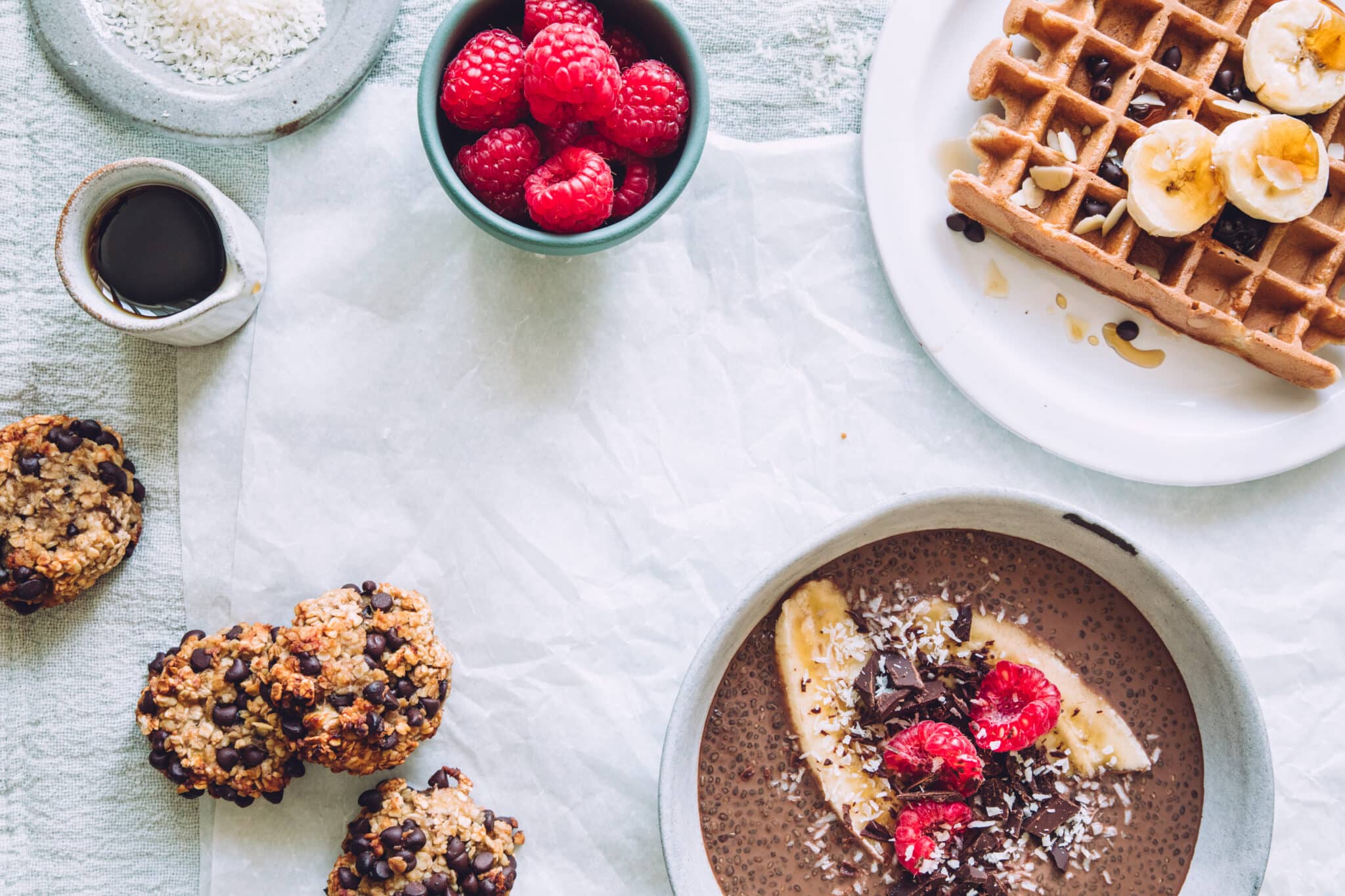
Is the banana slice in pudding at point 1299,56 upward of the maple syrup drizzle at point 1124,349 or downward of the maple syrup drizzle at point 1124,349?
upward

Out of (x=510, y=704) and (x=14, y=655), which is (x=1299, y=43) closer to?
(x=510, y=704)

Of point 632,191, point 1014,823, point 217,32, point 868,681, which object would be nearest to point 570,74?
point 632,191

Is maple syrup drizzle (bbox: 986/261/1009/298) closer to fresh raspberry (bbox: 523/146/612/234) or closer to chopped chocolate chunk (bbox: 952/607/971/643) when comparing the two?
chopped chocolate chunk (bbox: 952/607/971/643)

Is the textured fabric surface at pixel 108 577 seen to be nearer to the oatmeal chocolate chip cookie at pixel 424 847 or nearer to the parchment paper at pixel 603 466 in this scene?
the parchment paper at pixel 603 466

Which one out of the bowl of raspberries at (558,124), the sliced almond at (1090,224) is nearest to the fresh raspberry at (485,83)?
the bowl of raspberries at (558,124)

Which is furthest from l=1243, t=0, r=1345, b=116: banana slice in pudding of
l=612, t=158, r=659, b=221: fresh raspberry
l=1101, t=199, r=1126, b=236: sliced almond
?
l=612, t=158, r=659, b=221: fresh raspberry

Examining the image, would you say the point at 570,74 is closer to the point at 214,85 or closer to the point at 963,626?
the point at 214,85

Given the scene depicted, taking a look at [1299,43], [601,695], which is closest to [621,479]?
[601,695]
